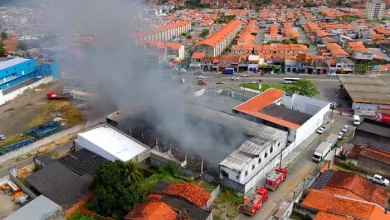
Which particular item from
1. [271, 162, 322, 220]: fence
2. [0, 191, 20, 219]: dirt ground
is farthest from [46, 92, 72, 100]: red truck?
[271, 162, 322, 220]: fence

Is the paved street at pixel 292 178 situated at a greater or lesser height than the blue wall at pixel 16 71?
lesser

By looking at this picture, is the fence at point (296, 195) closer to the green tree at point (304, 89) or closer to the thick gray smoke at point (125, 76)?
the thick gray smoke at point (125, 76)

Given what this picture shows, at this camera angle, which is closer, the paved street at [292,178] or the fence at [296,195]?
the fence at [296,195]

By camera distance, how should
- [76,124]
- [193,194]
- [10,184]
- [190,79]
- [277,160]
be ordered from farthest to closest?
1. [190,79]
2. [76,124]
3. [277,160]
4. [10,184]
5. [193,194]

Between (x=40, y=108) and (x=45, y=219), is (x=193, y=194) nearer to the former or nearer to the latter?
(x=45, y=219)

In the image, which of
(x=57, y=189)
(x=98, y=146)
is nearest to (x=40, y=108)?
(x=98, y=146)

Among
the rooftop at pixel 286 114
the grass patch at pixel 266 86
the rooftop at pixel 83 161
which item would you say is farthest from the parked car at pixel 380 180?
the grass patch at pixel 266 86
